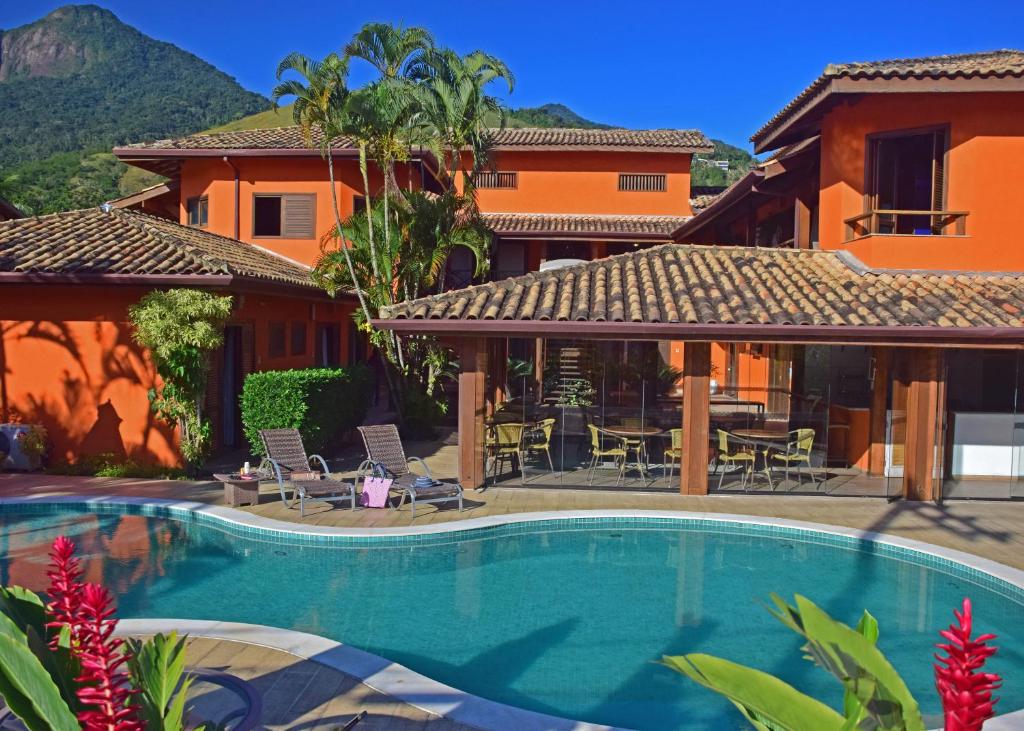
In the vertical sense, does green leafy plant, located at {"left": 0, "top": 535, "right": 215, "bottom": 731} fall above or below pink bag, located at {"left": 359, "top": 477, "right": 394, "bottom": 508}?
above

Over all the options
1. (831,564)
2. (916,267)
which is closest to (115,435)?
(831,564)

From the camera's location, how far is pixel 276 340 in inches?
673

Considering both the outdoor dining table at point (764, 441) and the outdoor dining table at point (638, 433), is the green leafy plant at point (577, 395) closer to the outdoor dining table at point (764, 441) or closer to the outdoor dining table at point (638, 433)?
the outdoor dining table at point (638, 433)

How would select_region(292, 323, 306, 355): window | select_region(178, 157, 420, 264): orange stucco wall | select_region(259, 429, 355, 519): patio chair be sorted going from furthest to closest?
select_region(178, 157, 420, 264): orange stucco wall → select_region(292, 323, 306, 355): window → select_region(259, 429, 355, 519): patio chair

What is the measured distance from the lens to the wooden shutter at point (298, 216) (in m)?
21.3

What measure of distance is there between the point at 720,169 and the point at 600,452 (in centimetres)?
4880

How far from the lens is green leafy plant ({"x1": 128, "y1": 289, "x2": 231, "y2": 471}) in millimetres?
12789

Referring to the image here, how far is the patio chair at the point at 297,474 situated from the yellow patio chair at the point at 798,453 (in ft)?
22.7

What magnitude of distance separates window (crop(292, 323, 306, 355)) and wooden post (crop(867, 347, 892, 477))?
11.7 m

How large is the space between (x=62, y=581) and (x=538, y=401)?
12.0 metres

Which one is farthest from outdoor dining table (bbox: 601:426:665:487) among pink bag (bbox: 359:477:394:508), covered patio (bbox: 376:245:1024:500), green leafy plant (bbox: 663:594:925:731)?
green leafy plant (bbox: 663:594:925:731)

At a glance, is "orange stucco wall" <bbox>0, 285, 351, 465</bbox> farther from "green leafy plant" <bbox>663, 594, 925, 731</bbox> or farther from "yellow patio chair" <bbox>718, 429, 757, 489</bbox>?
"green leafy plant" <bbox>663, 594, 925, 731</bbox>

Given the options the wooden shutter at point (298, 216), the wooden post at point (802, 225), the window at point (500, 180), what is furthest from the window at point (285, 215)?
the wooden post at point (802, 225)

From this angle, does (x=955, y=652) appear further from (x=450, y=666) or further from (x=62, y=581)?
(x=450, y=666)
